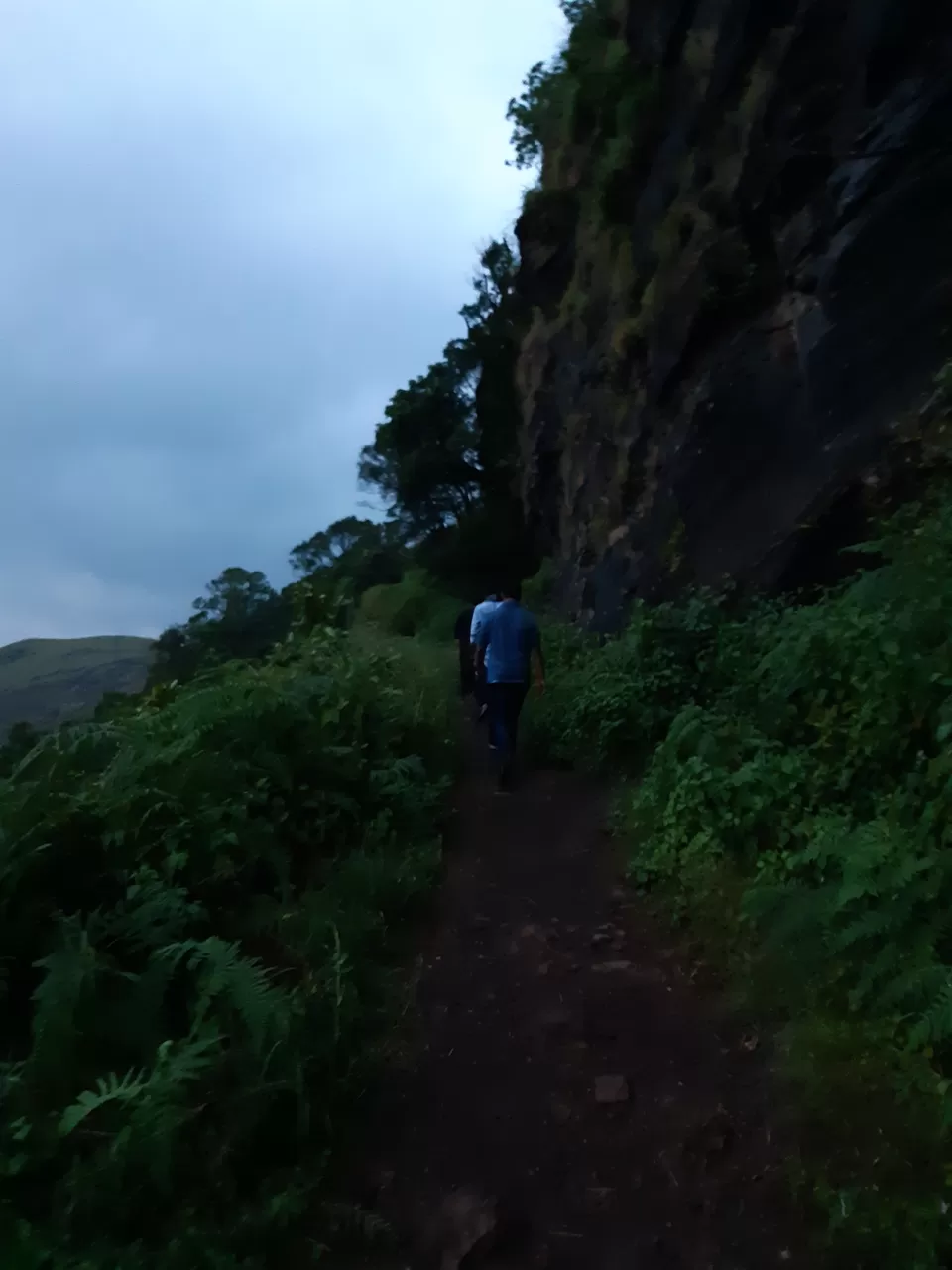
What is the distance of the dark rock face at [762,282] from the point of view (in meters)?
8.20

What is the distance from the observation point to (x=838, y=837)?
4.51 meters

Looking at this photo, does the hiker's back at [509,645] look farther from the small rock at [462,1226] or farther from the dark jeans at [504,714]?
the small rock at [462,1226]

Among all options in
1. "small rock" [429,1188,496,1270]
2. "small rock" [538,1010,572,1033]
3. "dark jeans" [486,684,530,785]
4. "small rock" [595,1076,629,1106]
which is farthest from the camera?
"dark jeans" [486,684,530,785]

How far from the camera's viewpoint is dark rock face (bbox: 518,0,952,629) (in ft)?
26.9

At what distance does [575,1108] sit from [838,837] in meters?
1.79

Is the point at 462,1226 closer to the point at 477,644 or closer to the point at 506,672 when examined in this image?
the point at 506,672

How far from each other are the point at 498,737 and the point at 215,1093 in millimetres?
5110

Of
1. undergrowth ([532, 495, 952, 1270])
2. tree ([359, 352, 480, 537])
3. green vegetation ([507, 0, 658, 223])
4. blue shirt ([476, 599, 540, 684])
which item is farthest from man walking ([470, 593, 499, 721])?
tree ([359, 352, 480, 537])

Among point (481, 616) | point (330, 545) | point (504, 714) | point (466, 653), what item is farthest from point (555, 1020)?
point (330, 545)

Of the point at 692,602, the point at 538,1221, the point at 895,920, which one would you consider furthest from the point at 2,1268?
the point at 692,602

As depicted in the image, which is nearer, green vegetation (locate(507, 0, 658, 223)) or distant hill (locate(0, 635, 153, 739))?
green vegetation (locate(507, 0, 658, 223))

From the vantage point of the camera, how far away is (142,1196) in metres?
3.12

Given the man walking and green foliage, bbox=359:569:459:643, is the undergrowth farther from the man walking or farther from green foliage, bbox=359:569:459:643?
green foliage, bbox=359:569:459:643

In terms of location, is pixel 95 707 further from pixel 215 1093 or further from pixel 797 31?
pixel 797 31
